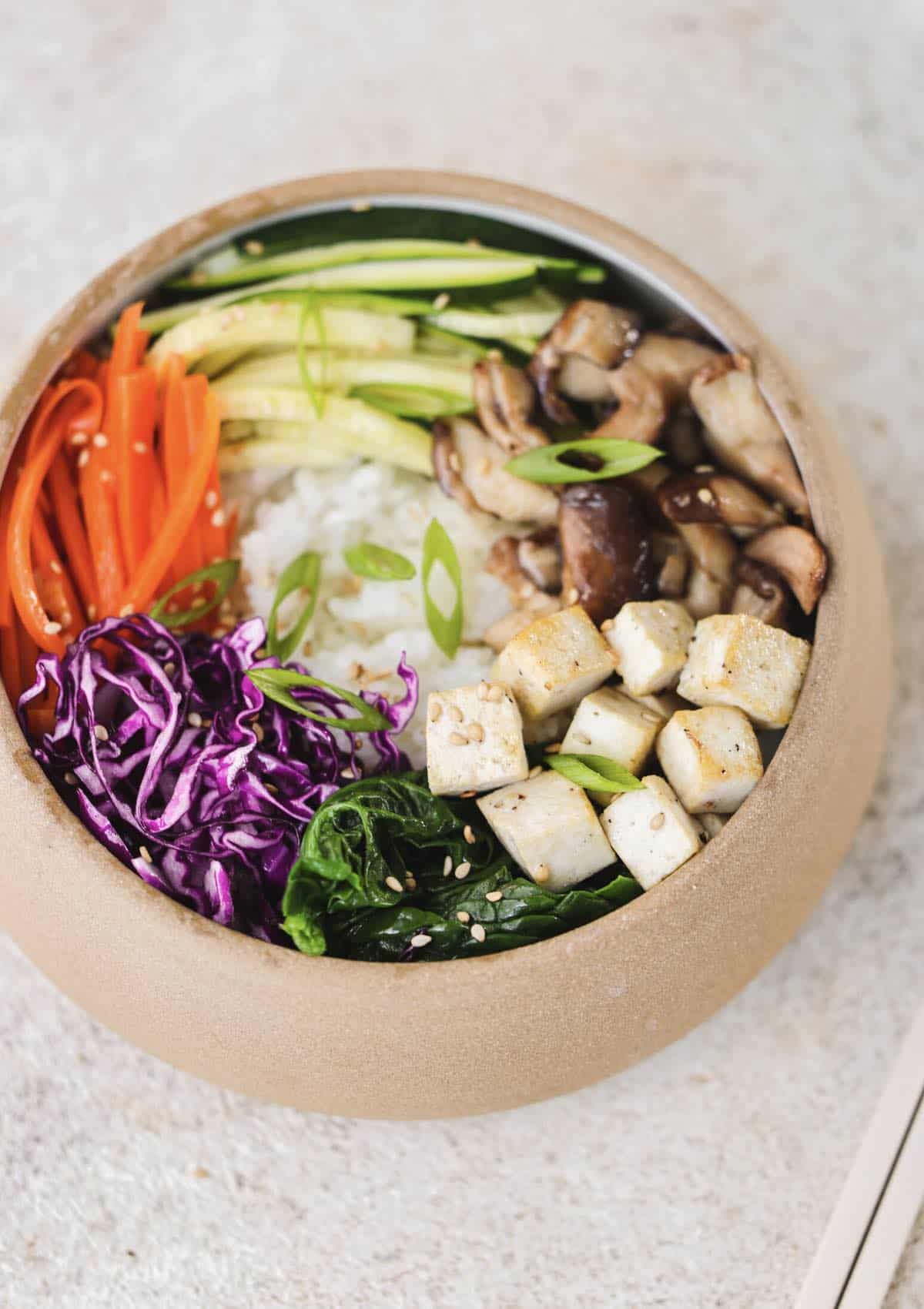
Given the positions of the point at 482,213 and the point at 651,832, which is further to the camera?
the point at 482,213

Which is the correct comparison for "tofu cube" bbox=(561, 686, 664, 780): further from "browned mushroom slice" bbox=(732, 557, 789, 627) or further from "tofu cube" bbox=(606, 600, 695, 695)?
"browned mushroom slice" bbox=(732, 557, 789, 627)

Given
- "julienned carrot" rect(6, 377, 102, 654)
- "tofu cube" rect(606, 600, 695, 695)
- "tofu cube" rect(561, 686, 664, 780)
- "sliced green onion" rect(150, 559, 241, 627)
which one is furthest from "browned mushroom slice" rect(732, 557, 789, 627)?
"julienned carrot" rect(6, 377, 102, 654)

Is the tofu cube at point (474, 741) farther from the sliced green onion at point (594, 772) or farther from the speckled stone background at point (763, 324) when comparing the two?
the speckled stone background at point (763, 324)

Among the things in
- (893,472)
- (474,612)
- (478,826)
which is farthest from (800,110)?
(478,826)

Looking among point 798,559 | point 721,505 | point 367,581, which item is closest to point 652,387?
point 721,505

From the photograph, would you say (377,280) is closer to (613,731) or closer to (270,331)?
(270,331)

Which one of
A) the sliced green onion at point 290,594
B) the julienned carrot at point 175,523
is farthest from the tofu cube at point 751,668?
the julienned carrot at point 175,523
